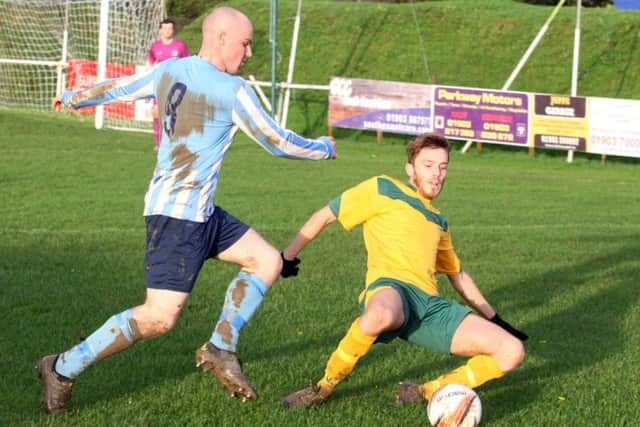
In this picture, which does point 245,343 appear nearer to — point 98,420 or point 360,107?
point 98,420

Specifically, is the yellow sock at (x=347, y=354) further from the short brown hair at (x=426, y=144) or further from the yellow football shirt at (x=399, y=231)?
the short brown hair at (x=426, y=144)

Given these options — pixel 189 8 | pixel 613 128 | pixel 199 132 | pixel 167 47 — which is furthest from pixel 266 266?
pixel 189 8

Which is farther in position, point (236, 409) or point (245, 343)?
A: point (245, 343)

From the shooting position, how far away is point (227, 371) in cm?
539

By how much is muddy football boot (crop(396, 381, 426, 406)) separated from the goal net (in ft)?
56.8

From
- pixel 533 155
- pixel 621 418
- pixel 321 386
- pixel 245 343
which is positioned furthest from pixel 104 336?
pixel 533 155

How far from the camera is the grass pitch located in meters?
5.65

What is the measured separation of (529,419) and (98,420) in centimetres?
217

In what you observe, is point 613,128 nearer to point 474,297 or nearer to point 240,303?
point 474,297

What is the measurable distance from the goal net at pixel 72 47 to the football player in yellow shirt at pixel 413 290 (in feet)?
56.1

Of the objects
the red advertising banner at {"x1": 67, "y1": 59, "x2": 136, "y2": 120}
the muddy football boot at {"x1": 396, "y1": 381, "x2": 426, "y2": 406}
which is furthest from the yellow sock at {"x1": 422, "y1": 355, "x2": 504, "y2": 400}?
the red advertising banner at {"x1": 67, "y1": 59, "x2": 136, "y2": 120}

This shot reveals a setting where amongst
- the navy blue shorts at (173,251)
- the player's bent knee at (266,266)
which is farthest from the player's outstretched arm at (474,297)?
the navy blue shorts at (173,251)

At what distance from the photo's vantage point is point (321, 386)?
5.53m

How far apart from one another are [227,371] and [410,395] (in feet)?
3.31
